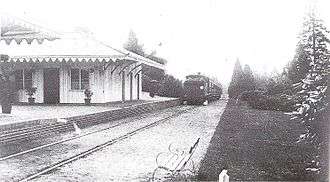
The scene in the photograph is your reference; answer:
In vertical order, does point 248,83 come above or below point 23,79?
above

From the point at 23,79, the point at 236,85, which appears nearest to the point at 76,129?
the point at 23,79

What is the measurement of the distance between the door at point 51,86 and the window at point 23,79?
1.10m

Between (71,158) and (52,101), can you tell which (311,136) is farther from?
(52,101)

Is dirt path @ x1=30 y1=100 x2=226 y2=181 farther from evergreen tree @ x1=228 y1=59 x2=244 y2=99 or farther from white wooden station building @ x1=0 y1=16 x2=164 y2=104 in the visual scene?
evergreen tree @ x1=228 y1=59 x2=244 y2=99

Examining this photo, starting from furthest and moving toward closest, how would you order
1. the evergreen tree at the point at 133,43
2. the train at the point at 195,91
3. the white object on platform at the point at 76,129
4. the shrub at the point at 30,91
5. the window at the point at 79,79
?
the evergreen tree at the point at 133,43
the train at the point at 195,91
the window at the point at 79,79
the shrub at the point at 30,91
the white object on platform at the point at 76,129

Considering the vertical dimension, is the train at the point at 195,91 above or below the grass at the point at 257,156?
above

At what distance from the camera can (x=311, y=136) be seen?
8.05 metres

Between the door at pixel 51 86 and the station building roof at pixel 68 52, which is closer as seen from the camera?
the station building roof at pixel 68 52

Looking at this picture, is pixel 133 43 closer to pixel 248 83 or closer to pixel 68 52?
pixel 248 83

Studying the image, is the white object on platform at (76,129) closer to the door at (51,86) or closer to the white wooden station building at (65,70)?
the white wooden station building at (65,70)

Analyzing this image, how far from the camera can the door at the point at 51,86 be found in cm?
2798

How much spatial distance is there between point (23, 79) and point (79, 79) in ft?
11.5

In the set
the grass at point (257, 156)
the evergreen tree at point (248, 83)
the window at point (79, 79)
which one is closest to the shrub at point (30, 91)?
the window at point (79, 79)

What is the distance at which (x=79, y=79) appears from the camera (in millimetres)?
27922
